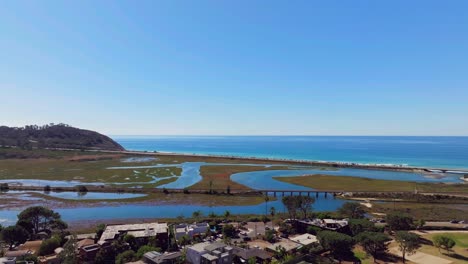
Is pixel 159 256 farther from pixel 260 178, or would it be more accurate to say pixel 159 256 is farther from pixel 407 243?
pixel 260 178

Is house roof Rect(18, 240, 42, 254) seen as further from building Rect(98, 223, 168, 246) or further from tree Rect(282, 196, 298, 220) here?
tree Rect(282, 196, 298, 220)

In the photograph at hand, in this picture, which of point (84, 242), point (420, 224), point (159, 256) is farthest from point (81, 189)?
point (420, 224)

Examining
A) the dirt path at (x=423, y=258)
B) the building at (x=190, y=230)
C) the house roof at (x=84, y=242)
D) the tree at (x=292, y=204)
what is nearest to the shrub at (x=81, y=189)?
the house roof at (x=84, y=242)

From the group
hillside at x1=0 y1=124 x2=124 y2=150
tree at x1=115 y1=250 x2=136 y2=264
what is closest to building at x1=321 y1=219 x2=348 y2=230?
tree at x1=115 y1=250 x2=136 y2=264

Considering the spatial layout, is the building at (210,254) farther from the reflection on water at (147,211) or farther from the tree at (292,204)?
the reflection on water at (147,211)

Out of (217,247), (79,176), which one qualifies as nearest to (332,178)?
(217,247)
